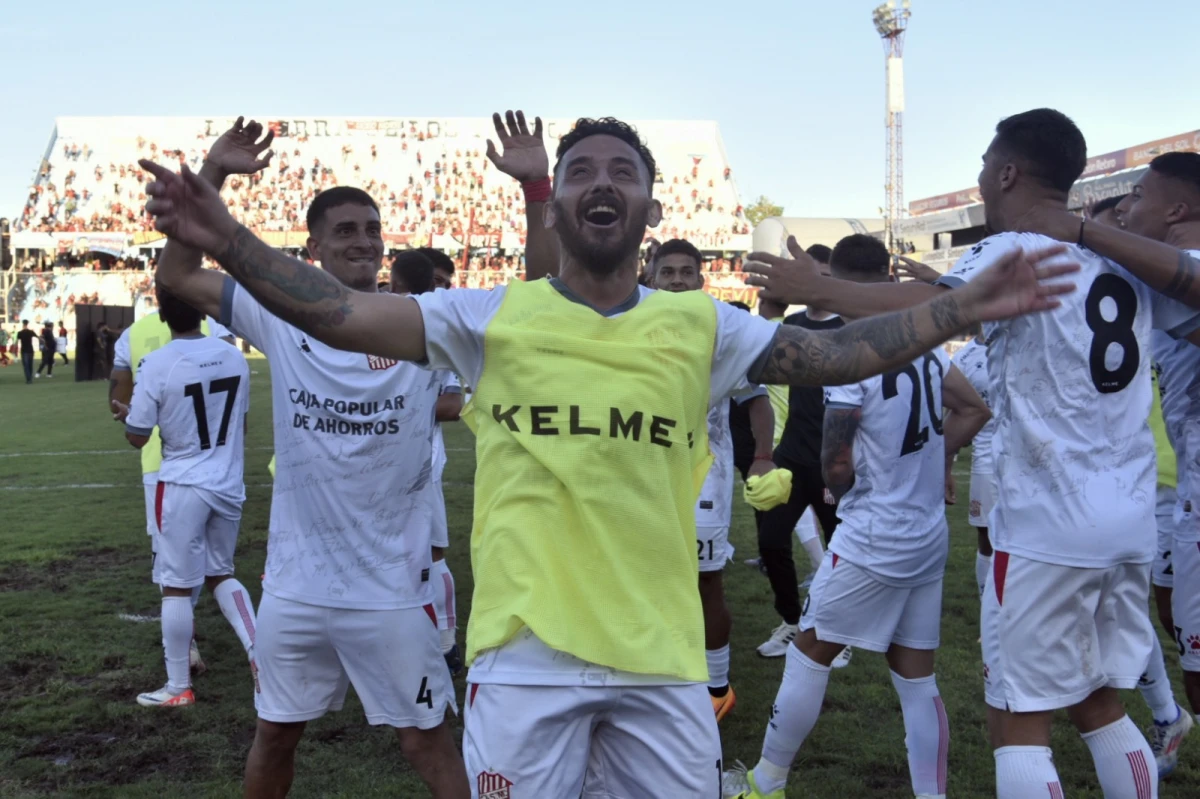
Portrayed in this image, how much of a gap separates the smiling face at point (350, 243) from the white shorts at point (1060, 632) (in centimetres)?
257

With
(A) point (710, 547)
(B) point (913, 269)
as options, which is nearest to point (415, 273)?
(A) point (710, 547)

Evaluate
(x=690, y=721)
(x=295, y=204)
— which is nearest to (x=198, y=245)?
(x=690, y=721)

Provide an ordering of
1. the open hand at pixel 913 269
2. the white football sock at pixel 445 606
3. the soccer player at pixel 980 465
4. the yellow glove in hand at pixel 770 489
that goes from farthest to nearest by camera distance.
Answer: the soccer player at pixel 980 465 → the white football sock at pixel 445 606 → the yellow glove in hand at pixel 770 489 → the open hand at pixel 913 269

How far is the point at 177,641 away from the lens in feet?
19.4

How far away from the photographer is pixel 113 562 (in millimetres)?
9570

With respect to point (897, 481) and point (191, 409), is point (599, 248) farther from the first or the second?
point (191, 409)

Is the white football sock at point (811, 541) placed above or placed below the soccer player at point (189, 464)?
below

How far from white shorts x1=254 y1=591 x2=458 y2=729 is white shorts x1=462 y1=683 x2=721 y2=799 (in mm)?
1235

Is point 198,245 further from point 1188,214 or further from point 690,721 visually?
point 1188,214

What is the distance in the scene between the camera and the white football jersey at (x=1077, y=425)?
3.23m

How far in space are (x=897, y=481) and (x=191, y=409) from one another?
4069 mm

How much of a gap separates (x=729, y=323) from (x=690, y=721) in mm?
999

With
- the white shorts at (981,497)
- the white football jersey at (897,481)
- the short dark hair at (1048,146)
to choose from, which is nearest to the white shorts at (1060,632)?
the white football jersey at (897,481)

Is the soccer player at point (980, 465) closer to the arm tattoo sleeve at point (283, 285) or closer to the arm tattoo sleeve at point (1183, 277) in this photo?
the arm tattoo sleeve at point (1183, 277)
